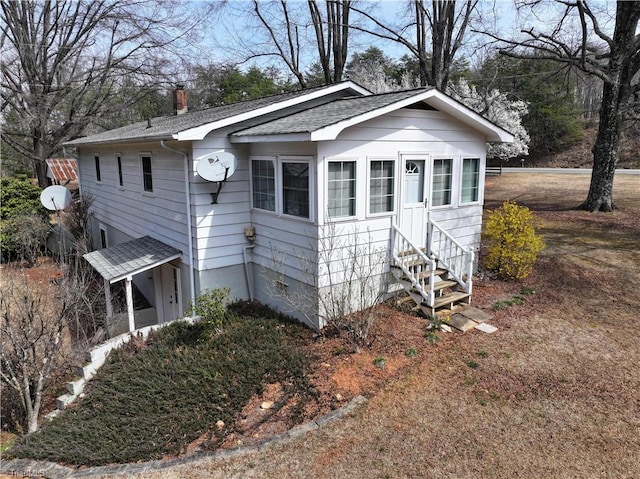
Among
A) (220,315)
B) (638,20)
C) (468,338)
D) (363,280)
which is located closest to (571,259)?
(468,338)

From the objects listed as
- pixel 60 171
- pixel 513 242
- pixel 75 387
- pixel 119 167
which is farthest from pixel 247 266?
pixel 60 171

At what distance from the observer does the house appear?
7.77 meters

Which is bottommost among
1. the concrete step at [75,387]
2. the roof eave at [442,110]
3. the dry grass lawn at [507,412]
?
the concrete step at [75,387]

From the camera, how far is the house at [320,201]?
7.77 meters

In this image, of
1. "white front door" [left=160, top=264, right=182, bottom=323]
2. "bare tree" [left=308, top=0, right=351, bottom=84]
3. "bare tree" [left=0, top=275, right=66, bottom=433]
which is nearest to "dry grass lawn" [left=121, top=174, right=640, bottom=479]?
"bare tree" [left=0, top=275, right=66, bottom=433]

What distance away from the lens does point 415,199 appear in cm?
900

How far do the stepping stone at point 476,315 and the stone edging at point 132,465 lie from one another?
12.2 ft

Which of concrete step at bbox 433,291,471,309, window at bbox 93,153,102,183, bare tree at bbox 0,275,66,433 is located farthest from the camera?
window at bbox 93,153,102,183

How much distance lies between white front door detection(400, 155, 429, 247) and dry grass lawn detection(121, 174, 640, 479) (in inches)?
80.6

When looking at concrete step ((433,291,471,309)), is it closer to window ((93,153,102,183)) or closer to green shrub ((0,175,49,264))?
window ((93,153,102,183))

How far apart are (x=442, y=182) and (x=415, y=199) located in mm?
857

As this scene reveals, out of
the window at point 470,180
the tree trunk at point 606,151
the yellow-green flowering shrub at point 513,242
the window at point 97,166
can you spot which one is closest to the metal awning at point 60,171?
the window at point 97,166

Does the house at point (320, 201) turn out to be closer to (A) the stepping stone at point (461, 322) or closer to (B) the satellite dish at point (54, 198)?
(A) the stepping stone at point (461, 322)

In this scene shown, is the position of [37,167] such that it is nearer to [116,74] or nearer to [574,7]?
[116,74]
